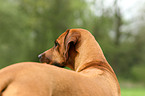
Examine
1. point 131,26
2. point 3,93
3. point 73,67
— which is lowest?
point 131,26

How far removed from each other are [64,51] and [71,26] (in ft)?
99.9

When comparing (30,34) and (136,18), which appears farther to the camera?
(30,34)

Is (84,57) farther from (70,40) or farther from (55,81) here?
(55,81)

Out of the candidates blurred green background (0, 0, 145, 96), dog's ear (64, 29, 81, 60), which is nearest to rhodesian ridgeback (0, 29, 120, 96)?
dog's ear (64, 29, 81, 60)

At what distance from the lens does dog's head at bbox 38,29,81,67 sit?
4229mm

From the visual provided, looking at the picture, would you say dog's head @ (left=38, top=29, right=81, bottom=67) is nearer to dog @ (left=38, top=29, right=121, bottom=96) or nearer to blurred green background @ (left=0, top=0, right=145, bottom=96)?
dog @ (left=38, top=29, right=121, bottom=96)

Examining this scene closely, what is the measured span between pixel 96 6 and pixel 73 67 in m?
30.1

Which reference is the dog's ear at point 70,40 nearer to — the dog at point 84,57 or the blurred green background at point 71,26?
the dog at point 84,57

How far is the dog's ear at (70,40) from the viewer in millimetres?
4152

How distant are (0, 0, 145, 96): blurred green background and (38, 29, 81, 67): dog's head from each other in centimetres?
2738

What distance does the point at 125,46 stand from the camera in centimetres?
3381

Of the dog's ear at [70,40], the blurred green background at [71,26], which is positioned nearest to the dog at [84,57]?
the dog's ear at [70,40]

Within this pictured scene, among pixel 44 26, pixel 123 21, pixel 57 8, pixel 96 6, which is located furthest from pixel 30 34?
pixel 123 21

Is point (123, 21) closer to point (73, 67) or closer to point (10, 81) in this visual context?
point (73, 67)
